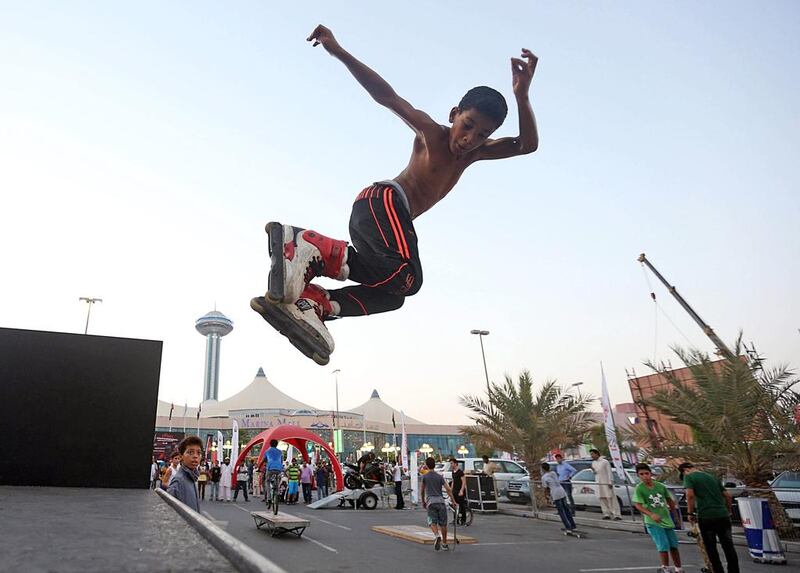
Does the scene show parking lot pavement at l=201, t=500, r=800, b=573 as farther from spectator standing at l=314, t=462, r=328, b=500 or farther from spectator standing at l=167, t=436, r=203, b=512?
spectator standing at l=314, t=462, r=328, b=500

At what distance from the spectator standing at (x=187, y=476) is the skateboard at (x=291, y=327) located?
1.28m

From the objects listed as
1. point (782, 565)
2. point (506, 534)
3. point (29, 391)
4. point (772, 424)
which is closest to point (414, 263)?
point (29, 391)

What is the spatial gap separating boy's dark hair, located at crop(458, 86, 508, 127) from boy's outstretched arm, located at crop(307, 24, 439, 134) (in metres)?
0.41

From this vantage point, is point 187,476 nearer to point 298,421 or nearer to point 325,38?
point 325,38

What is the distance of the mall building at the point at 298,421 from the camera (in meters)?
65.8

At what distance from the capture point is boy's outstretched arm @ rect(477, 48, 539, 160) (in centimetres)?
459

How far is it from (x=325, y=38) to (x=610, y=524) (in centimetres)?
1246

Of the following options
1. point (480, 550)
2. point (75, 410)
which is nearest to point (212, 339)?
point (480, 550)

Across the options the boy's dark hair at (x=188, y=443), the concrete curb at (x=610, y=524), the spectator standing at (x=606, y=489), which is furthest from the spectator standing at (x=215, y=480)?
the boy's dark hair at (x=188, y=443)

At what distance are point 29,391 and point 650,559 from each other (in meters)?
8.56

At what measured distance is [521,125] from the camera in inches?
193

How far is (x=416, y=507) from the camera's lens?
17812 millimetres

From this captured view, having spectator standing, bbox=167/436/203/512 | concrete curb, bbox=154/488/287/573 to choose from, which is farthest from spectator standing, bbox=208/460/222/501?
concrete curb, bbox=154/488/287/573

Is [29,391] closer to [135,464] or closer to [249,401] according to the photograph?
[135,464]
